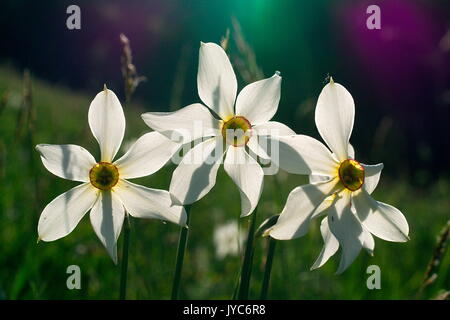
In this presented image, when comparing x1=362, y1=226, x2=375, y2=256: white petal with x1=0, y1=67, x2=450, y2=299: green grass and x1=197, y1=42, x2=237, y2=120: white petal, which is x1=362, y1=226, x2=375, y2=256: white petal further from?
x1=0, y1=67, x2=450, y2=299: green grass

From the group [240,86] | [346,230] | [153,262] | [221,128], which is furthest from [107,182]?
[240,86]

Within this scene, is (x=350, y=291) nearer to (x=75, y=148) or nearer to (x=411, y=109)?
(x=75, y=148)

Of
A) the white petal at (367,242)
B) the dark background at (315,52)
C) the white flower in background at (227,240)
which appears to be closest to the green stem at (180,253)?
the white petal at (367,242)

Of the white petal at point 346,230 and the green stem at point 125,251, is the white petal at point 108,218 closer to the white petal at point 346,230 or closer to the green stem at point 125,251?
the green stem at point 125,251

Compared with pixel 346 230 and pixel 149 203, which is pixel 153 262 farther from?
pixel 346 230

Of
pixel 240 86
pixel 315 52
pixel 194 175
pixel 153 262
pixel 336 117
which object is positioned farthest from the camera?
pixel 315 52

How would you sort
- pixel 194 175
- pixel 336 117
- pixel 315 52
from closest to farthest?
pixel 194 175
pixel 336 117
pixel 315 52
